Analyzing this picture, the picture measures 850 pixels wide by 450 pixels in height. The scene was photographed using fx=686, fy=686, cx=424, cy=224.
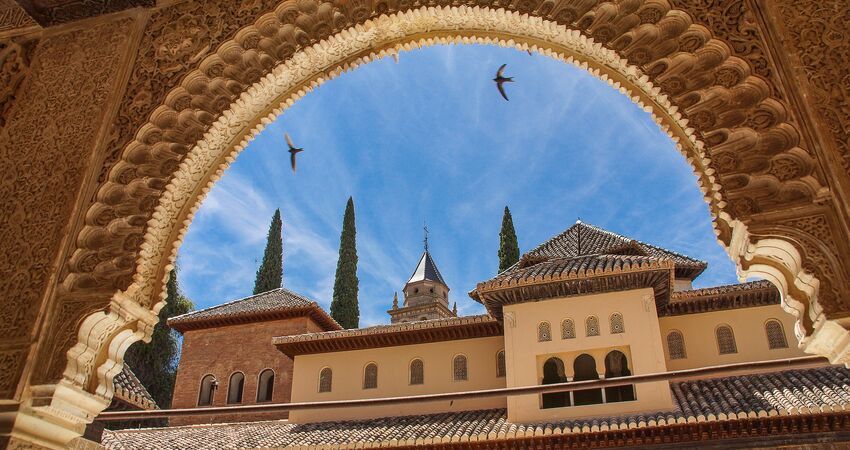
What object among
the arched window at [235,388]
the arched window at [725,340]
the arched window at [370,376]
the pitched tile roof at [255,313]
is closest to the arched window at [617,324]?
the arched window at [725,340]

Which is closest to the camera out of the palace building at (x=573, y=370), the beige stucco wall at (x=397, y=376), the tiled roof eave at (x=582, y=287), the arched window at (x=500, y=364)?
the palace building at (x=573, y=370)

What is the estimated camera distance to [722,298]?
1196cm

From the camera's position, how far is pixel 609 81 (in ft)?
10.4

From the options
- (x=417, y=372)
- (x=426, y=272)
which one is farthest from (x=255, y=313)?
(x=426, y=272)

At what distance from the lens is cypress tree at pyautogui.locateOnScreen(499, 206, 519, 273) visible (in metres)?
21.0

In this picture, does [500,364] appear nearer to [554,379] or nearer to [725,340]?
[554,379]

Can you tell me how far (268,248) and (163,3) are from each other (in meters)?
23.1

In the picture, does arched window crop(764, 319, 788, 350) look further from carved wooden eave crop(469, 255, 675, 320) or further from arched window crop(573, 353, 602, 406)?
arched window crop(573, 353, 602, 406)

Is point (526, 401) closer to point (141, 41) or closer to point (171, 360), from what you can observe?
point (141, 41)

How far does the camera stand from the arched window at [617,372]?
35.8ft

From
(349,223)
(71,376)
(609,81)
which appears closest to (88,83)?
(71,376)

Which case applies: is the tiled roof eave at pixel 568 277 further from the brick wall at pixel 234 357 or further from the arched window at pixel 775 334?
the brick wall at pixel 234 357

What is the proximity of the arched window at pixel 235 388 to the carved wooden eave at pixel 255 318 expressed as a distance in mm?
1416

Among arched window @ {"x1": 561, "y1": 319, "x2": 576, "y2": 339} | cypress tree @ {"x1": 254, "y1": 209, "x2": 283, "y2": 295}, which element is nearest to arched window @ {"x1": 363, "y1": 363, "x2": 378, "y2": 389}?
arched window @ {"x1": 561, "y1": 319, "x2": 576, "y2": 339}
